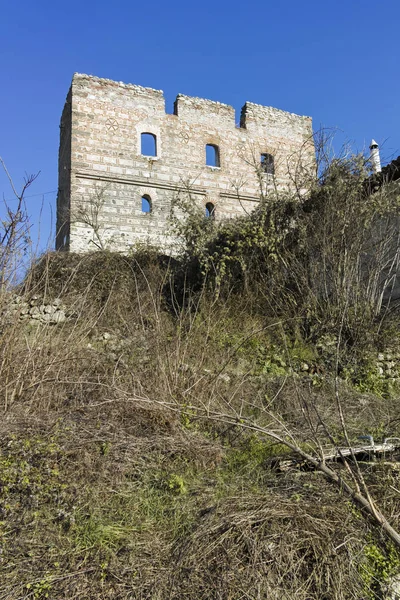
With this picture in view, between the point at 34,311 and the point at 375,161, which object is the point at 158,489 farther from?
the point at 375,161

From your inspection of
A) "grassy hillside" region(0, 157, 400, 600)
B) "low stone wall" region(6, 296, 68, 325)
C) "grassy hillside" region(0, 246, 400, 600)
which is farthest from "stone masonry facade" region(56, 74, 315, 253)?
"grassy hillside" region(0, 246, 400, 600)

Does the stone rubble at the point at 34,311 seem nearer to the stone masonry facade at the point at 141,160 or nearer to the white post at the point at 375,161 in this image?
the white post at the point at 375,161

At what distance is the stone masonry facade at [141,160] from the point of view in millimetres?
15023

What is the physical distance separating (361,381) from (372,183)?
3.86 meters

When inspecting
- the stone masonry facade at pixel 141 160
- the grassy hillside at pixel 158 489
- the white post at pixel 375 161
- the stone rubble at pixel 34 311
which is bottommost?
the grassy hillside at pixel 158 489

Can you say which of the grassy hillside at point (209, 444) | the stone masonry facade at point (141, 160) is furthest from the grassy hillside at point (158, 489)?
the stone masonry facade at point (141, 160)

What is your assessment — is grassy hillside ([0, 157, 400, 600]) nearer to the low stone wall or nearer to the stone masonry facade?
the low stone wall

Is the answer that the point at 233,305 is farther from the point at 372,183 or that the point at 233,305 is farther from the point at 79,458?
the point at 79,458

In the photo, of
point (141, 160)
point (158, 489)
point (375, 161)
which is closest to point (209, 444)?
point (158, 489)

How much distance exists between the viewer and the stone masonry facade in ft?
49.3

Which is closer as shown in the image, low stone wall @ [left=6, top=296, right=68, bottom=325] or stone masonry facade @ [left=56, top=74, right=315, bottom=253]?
low stone wall @ [left=6, top=296, right=68, bottom=325]

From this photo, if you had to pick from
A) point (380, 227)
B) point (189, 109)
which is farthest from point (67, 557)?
point (189, 109)

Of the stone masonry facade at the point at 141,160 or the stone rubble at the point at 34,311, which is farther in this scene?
the stone masonry facade at the point at 141,160

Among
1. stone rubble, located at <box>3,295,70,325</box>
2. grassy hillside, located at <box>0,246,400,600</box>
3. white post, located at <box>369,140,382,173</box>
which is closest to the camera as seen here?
grassy hillside, located at <box>0,246,400,600</box>
